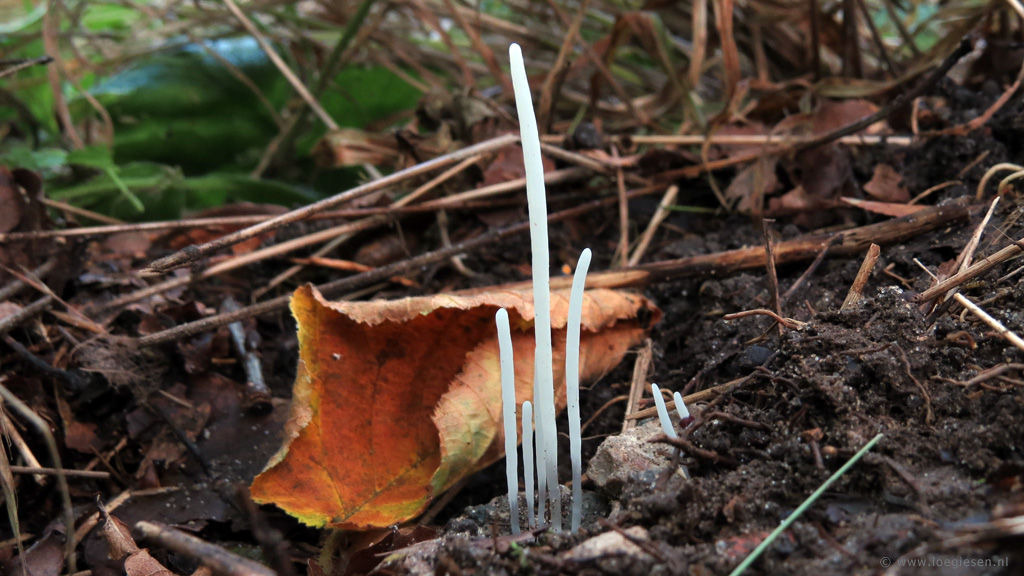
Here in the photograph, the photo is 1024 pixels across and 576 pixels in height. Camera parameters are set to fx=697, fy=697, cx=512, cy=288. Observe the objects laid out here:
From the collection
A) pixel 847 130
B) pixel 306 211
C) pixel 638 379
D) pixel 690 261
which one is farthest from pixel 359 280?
pixel 847 130

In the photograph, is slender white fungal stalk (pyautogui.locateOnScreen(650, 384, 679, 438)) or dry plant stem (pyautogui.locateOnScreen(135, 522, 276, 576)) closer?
dry plant stem (pyautogui.locateOnScreen(135, 522, 276, 576))

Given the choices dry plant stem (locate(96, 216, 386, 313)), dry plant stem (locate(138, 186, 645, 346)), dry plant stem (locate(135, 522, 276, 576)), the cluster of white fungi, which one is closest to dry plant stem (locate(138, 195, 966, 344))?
dry plant stem (locate(138, 186, 645, 346))

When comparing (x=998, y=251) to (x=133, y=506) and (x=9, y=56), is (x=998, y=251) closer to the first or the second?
(x=133, y=506)

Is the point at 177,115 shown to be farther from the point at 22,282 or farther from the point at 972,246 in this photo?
the point at 972,246

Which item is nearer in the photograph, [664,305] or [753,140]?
[664,305]

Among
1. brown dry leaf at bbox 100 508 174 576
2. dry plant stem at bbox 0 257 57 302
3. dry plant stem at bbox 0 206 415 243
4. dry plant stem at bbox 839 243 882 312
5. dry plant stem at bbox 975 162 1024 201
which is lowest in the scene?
brown dry leaf at bbox 100 508 174 576

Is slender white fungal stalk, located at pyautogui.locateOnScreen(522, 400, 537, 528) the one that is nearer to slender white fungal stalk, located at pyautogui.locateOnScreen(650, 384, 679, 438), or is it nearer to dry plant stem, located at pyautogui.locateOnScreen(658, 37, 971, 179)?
slender white fungal stalk, located at pyautogui.locateOnScreen(650, 384, 679, 438)

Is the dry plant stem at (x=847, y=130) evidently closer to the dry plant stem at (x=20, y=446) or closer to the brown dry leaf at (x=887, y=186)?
the brown dry leaf at (x=887, y=186)
